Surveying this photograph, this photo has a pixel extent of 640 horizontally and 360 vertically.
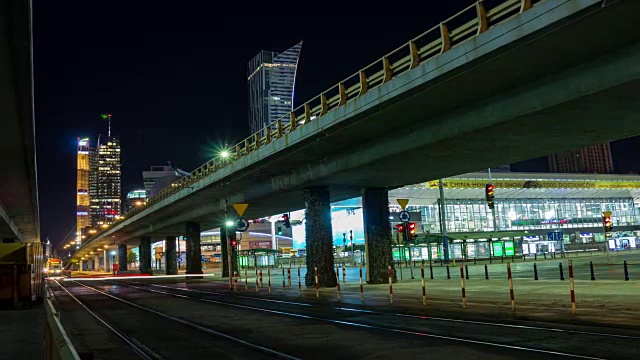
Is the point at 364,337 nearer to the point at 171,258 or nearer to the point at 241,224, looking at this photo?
the point at 241,224

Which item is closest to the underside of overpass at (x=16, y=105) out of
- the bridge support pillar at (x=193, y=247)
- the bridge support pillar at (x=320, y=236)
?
the bridge support pillar at (x=320, y=236)

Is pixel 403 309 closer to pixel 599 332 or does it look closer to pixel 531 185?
pixel 599 332

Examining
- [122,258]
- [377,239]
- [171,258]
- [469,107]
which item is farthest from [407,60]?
[122,258]

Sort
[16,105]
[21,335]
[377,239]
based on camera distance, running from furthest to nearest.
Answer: [377,239] < [16,105] < [21,335]

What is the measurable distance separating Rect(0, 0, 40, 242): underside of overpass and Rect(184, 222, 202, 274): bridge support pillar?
68.5ft

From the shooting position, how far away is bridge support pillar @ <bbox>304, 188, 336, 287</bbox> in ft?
98.9

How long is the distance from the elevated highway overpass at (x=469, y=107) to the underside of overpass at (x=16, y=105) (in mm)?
10673

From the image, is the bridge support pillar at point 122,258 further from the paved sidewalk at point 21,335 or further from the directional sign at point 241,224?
the paved sidewalk at point 21,335

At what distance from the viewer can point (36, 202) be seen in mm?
41625

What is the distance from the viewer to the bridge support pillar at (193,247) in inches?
2288

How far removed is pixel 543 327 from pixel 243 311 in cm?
980

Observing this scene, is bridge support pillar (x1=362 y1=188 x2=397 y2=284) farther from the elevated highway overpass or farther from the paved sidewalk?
the paved sidewalk

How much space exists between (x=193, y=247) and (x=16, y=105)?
43.1 metres

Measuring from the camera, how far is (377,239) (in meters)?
30.3
